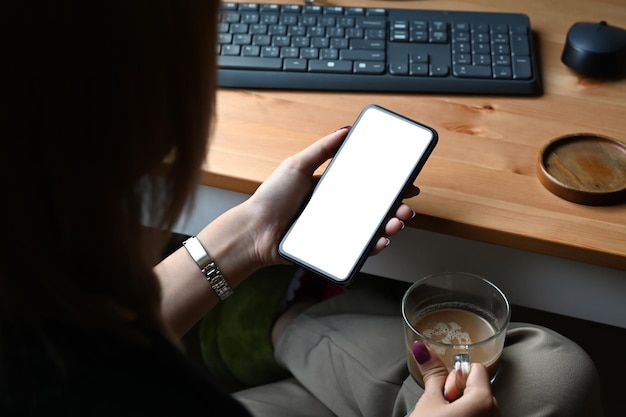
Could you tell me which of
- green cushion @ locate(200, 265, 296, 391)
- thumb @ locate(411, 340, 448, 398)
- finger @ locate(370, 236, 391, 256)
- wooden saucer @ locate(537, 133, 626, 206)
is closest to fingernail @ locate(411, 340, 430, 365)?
thumb @ locate(411, 340, 448, 398)

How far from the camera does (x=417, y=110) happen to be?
35.5 inches

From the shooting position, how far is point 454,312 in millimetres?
856

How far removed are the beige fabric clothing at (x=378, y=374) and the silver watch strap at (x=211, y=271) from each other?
12 cm

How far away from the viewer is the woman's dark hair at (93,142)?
1.42ft

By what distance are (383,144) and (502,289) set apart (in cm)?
20

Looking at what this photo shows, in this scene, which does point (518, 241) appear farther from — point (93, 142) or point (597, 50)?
point (93, 142)

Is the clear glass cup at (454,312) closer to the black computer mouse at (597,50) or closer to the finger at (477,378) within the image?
the finger at (477,378)

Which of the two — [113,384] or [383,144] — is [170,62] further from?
[383,144]

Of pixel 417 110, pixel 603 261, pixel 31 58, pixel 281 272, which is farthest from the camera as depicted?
pixel 281 272

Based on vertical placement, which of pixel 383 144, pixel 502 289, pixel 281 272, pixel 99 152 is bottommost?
pixel 281 272

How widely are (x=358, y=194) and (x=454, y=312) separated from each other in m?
0.17

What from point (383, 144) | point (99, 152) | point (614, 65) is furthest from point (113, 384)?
point (614, 65)

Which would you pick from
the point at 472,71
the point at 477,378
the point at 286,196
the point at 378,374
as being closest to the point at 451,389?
the point at 477,378

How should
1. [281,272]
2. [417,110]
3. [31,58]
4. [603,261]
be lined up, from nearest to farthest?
1. [31,58]
2. [603,261]
3. [417,110]
4. [281,272]
